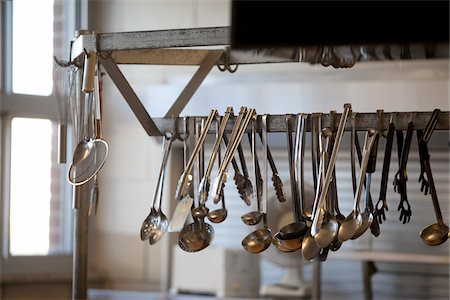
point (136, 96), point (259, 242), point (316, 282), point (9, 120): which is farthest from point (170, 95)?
point (259, 242)

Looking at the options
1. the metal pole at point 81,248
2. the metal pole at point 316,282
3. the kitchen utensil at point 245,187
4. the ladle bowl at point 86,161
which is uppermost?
the ladle bowl at point 86,161

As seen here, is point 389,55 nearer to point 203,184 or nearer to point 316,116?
point 316,116

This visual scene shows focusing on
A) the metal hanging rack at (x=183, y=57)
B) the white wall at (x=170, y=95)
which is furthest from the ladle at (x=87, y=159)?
the white wall at (x=170, y=95)

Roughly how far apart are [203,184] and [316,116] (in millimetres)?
213

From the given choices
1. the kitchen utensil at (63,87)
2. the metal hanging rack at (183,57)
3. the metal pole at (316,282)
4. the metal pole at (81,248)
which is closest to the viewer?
the metal hanging rack at (183,57)

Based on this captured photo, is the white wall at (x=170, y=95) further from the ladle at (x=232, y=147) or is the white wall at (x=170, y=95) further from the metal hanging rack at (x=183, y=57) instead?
the ladle at (x=232, y=147)

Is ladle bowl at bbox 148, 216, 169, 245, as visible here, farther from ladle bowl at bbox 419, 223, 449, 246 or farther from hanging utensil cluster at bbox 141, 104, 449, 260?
ladle bowl at bbox 419, 223, 449, 246

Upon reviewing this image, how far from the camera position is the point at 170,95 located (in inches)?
130

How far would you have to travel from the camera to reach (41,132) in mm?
3617

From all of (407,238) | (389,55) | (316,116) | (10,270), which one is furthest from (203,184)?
(10,270)

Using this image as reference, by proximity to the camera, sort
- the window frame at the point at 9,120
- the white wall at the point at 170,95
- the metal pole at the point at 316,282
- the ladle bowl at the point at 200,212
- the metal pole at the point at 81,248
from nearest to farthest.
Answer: the ladle bowl at the point at 200,212 < the metal pole at the point at 81,248 < the metal pole at the point at 316,282 < the white wall at the point at 170,95 < the window frame at the point at 9,120

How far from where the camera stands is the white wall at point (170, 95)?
3.06 metres

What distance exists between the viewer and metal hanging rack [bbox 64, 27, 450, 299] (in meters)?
1.29

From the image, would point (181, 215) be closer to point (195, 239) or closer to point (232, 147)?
point (195, 239)
